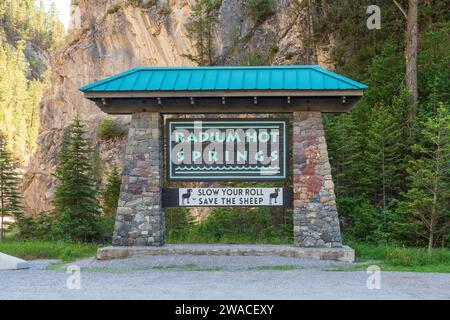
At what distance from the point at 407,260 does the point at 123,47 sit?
36.1 metres

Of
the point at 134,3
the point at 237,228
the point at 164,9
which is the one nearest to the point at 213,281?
the point at 237,228

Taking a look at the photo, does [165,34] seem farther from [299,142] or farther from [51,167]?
[299,142]

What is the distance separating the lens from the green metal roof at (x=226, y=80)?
1344cm

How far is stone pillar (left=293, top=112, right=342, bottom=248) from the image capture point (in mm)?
13805

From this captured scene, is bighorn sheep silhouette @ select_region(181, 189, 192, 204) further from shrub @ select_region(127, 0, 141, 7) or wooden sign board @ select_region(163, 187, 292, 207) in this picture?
shrub @ select_region(127, 0, 141, 7)

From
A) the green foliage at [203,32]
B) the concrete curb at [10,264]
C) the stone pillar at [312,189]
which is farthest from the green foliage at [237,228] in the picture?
the green foliage at [203,32]

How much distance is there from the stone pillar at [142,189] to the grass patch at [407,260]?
489cm

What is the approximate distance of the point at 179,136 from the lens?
14.2 metres

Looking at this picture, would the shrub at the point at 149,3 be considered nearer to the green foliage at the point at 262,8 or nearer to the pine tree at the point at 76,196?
the green foliage at the point at 262,8

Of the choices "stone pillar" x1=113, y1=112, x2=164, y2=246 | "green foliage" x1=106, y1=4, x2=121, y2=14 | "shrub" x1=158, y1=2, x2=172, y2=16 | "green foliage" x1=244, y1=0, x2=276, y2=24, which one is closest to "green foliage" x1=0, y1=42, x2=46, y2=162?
"green foliage" x1=106, y1=4, x2=121, y2=14

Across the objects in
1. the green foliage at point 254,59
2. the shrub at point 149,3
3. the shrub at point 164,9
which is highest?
the shrub at point 149,3

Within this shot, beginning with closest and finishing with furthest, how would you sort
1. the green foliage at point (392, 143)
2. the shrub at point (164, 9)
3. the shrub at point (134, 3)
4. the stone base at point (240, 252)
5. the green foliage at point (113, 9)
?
the stone base at point (240, 252), the green foliage at point (392, 143), the shrub at point (164, 9), the shrub at point (134, 3), the green foliage at point (113, 9)

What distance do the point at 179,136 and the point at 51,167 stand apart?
108 feet

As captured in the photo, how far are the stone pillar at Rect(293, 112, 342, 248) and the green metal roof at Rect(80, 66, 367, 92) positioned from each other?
911mm
